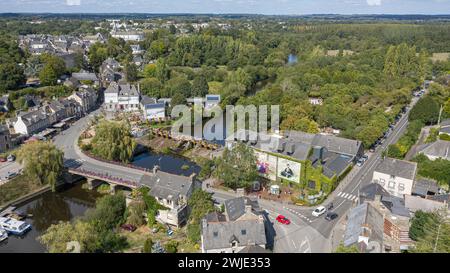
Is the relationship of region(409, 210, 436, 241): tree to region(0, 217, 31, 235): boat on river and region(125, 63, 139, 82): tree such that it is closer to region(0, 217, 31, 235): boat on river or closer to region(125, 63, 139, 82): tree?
region(0, 217, 31, 235): boat on river

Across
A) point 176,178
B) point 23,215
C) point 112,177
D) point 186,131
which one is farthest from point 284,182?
point 23,215

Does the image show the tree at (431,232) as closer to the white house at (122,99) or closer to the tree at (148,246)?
the tree at (148,246)

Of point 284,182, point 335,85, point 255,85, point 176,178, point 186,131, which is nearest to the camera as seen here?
point 176,178

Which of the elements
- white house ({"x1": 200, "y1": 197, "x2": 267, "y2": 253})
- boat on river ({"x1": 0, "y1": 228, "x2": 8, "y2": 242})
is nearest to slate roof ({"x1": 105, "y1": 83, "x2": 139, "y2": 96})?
boat on river ({"x1": 0, "y1": 228, "x2": 8, "y2": 242})

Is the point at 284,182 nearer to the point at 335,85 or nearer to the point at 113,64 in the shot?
the point at 335,85

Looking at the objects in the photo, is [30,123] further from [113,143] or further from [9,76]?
[9,76]
